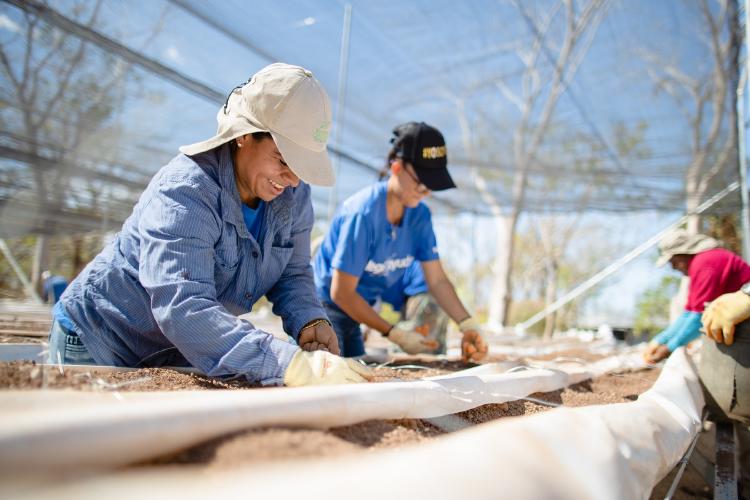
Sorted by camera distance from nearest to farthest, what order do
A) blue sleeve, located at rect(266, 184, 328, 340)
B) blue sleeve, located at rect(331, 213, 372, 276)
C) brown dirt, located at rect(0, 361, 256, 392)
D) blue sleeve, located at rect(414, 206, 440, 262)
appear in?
brown dirt, located at rect(0, 361, 256, 392), blue sleeve, located at rect(266, 184, 328, 340), blue sleeve, located at rect(331, 213, 372, 276), blue sleeve, located at rect(414, 206, 440, 262)

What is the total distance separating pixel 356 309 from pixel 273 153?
1.10 m

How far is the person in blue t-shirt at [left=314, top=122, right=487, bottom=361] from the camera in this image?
2.32 meters

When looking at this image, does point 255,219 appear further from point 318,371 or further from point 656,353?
point 656,353

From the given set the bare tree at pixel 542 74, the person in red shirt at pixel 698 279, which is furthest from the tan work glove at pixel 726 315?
the bare tree at pixel 542 74

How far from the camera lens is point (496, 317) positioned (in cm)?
831

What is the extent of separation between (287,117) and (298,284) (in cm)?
61

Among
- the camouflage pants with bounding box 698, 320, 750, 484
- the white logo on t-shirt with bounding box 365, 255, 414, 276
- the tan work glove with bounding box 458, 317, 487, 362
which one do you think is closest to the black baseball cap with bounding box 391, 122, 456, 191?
the white logo on t-shirt with bounding box 365, 255, 414, 276

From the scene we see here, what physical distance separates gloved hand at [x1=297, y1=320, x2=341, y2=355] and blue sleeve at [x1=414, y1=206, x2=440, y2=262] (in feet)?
3.81

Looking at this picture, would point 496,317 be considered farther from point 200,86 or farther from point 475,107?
point 200,86

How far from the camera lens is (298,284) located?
5.70ft

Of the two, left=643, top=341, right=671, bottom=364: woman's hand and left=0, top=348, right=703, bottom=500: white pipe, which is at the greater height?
left=0, top=348, right=703, bottom=500: white pipe

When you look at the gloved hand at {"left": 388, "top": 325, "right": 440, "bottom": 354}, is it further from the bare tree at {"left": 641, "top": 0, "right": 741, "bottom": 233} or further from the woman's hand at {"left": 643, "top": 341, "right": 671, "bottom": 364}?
the bare tree at {"left": 641, "top": 0, "right": 741, "bottom": 233}

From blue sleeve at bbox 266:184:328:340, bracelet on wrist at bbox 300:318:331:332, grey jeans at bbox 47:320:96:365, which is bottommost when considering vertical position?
grey jeans at bbox 47:320:96:365

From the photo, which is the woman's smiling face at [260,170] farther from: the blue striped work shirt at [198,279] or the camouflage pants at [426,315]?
the camouflage pants at [426,315]
